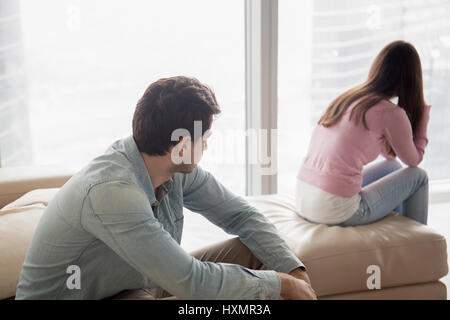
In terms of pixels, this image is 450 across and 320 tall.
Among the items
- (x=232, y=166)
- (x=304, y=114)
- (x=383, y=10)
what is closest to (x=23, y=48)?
(x=232, y=166)

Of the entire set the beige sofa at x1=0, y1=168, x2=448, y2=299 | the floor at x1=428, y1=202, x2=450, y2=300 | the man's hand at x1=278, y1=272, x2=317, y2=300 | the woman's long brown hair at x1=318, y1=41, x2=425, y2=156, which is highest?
the woman's long brown hair at x1=318, y1=41, x2=425, y2=156

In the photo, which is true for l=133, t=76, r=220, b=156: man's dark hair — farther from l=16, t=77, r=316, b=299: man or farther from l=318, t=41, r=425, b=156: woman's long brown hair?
l=318, t=41, r=425, b=156: woman's long brown hair

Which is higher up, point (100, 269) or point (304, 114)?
point (304, 114)

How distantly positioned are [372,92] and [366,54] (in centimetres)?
119

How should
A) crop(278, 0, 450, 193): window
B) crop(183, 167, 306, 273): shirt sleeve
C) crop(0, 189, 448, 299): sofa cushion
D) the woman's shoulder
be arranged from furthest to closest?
crop(278, 0, 450, 193): window → the woman's shoulder → crop(0, 189, 448, 299): sofa cushion → crop(183, 167, 306, 273): shirt sleeve

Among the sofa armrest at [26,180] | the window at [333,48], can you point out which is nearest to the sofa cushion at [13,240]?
the sofa armrest at [26,180]

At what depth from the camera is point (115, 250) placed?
42.7 inches

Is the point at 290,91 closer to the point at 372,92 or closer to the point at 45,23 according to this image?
the point at 372,92

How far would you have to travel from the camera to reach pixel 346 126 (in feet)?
6.12

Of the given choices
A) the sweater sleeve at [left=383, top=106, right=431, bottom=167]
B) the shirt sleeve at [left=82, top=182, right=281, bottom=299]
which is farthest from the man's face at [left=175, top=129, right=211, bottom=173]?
the sweater sleeve at [left=383, top=106, right=431, bottom=167]

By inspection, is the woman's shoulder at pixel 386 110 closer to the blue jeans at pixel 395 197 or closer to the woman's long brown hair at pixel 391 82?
the woman's long brown hair at pixel 391 82

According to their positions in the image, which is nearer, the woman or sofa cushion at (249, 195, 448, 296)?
sofa cushion at (249, 195, 448, 296)

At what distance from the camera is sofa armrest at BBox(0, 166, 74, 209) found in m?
1.87

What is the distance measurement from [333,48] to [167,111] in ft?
6.54
